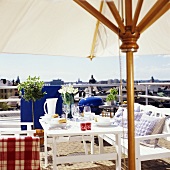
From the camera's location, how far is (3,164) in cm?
198

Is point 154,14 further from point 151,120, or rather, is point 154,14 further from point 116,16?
point 151,120

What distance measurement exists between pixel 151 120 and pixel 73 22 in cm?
164

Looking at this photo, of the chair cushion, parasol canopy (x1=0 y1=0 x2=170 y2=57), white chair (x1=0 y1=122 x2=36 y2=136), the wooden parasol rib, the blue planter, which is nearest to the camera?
the wooden parasol rib

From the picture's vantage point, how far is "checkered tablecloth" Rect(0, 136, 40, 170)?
197cm

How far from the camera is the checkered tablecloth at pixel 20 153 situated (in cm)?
197

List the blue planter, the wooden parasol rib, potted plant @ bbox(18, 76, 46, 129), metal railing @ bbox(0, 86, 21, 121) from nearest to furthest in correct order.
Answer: the wooden parasol rib < potted plant @ bbox(18, 76, 46, 129) < the blue planter < metal railing @ bbox(0, 86, 21, 121)

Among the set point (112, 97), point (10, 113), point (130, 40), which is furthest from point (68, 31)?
point (10, 113)

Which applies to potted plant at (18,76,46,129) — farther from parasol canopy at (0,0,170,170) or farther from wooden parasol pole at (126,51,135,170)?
wooden parasol pole at (126,51,135,170)

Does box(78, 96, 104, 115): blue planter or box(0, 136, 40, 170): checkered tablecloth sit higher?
box(78, 96, 104, 115): blue planter

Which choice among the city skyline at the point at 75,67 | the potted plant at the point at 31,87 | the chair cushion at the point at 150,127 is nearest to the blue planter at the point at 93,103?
the city skyline at the point at 75,67

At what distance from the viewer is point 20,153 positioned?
1.98 metres

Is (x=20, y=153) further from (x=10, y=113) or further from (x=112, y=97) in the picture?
(x=10, y=113)

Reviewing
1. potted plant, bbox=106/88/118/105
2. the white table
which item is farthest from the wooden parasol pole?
potted plant, bbox=106/88/118/105

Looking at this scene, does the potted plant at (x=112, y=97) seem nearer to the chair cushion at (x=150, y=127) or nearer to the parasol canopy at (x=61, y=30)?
the parasol canopy at (x=61, y=30)
